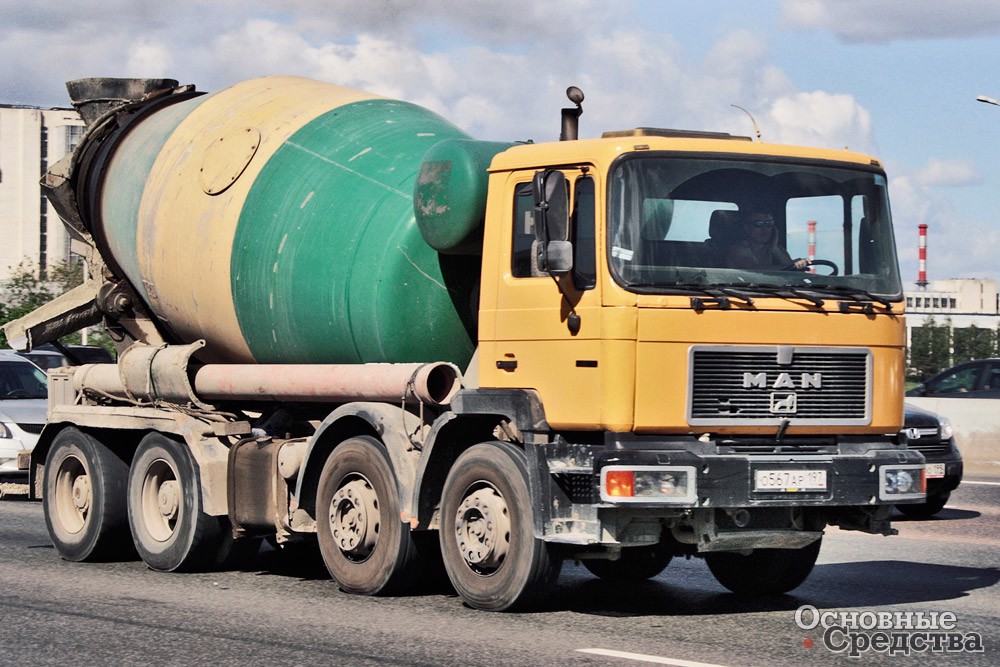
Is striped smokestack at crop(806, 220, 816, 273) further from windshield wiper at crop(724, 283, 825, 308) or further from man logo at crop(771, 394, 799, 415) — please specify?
man logo at crop(771, 394, 799, 415)

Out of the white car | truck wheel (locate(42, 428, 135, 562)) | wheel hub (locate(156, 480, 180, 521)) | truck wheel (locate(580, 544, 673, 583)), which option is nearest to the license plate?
truck wheel (locate(580, 544, 673, 583))

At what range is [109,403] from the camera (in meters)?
13.4

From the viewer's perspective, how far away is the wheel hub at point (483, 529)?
9.06m

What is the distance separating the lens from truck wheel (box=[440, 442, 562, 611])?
8.86m

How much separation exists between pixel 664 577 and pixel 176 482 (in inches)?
150

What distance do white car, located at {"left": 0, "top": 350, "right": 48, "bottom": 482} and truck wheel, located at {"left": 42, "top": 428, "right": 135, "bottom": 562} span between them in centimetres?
318

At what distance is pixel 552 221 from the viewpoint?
28.9 feet

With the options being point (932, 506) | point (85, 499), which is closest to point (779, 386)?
point (85, 499)

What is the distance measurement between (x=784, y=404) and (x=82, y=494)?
22.0ft

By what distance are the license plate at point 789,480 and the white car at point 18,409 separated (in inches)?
391

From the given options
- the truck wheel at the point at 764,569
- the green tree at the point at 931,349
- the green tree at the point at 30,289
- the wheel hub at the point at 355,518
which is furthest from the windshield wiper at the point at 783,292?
the green tree at the point at 931,349

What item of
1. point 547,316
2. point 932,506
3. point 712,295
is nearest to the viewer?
point 712,295

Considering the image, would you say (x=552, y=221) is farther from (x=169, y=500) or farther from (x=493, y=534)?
(x=169, y=500)

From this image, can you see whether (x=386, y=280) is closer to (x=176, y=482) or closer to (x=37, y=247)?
(x=176, y=482)
